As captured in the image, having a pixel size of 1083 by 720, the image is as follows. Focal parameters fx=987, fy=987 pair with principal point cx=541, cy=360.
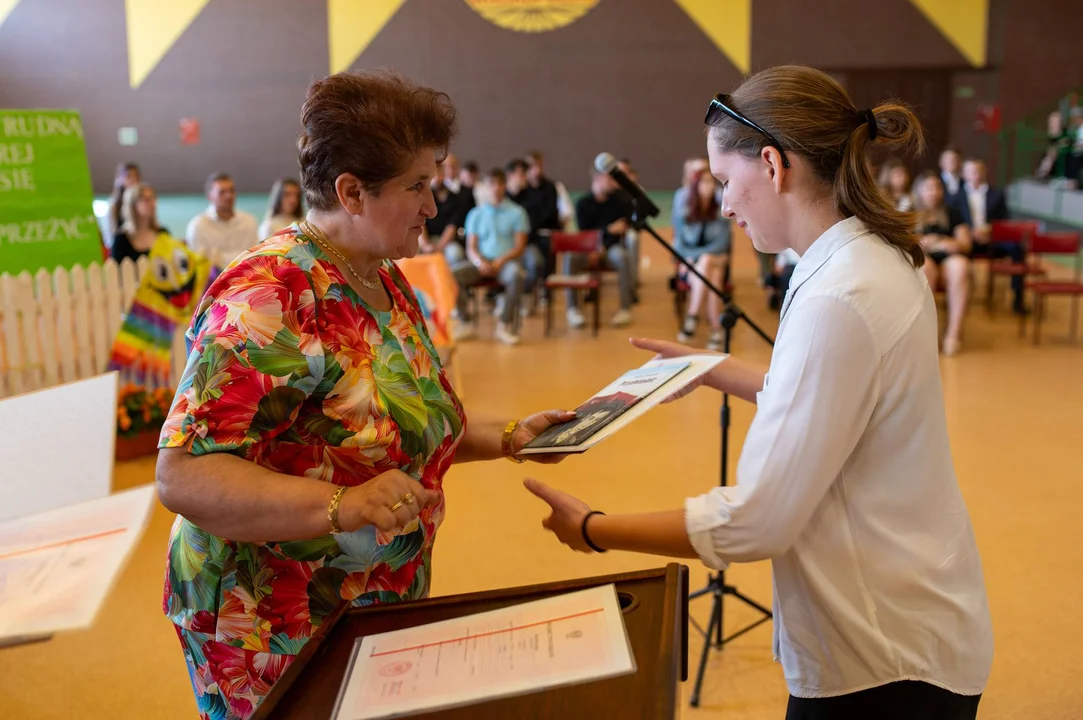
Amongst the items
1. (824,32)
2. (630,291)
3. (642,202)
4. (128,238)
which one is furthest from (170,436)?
(824,32)

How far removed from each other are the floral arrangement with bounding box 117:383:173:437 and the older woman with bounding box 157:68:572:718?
3.97 metres

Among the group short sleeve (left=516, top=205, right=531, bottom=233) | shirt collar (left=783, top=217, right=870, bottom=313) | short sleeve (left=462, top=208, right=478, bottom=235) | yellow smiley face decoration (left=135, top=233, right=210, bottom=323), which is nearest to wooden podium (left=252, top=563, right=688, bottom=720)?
shirt collar (left=783, top=217, right=870, bottom=313)

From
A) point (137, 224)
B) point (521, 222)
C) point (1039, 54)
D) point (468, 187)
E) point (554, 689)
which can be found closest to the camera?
point (554, 689)

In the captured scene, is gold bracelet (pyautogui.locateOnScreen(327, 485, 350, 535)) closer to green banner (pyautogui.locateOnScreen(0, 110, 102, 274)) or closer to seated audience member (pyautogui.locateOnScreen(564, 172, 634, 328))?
green banner (pyautogui.locateOnScreen(0, 110, 102, 274))

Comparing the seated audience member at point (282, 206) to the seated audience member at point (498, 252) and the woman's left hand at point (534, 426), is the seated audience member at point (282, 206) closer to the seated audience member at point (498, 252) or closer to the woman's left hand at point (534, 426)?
the seated audience member at point (498, 252)

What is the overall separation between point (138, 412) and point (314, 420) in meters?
4.21

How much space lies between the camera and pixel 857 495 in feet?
Answer: 4.37

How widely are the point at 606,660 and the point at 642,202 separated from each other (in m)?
2.07

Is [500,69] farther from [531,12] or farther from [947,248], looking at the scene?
[947,248]

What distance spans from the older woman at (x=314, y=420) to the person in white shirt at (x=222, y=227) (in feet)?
21.2

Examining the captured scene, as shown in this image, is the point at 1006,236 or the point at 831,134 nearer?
the point at 831,134

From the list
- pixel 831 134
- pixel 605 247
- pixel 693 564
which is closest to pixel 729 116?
pixel 831 134

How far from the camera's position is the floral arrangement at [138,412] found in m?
5.15

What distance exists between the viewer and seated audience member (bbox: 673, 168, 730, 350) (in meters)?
8.20
